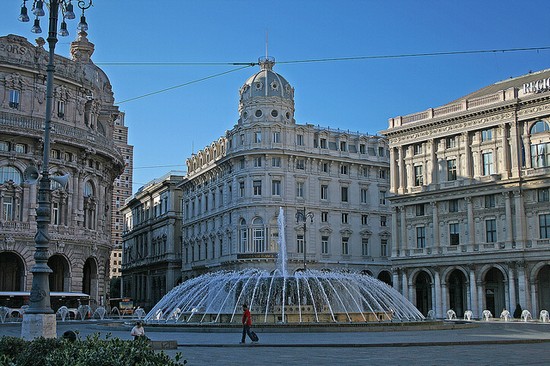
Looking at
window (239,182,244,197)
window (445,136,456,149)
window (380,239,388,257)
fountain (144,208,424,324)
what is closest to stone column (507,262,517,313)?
window (445,136,456,149)

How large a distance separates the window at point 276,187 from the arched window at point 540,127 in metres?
25.4

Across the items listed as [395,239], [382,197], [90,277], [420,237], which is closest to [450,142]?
[420,237]

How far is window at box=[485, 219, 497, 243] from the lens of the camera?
5628 cm

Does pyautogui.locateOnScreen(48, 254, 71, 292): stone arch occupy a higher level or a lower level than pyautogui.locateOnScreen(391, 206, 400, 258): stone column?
lower

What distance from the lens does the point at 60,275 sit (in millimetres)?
58438

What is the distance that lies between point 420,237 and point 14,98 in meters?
34.6

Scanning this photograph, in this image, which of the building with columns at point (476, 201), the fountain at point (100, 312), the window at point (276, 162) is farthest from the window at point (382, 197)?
the fountain at point (100, 312)

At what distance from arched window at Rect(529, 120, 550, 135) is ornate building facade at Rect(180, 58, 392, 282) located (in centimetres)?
2182

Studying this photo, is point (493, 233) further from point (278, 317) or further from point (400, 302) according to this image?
point (278, 317)

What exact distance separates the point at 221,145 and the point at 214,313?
4511cm

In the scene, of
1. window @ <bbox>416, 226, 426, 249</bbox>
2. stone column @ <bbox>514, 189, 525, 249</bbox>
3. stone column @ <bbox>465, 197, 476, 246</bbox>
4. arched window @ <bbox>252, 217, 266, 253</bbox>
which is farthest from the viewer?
arched window @ <bbox>252, 217, 266, 253</bbox>

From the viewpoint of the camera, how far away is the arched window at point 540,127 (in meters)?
53.8

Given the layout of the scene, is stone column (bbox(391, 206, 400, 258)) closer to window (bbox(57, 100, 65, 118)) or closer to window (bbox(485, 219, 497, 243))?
window (bbox(485, 219, 497, 243))

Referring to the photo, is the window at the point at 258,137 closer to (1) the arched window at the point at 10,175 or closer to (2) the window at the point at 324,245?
(2) the window at the point at 324,245
